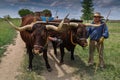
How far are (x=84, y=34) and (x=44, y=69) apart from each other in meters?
1.98

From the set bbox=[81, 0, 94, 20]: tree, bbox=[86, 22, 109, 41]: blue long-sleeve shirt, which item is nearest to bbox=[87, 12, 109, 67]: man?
bbox=[86, 22, 109, 41]: blue long-sleeve shirt

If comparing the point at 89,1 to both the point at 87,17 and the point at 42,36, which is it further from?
the point at 42,36

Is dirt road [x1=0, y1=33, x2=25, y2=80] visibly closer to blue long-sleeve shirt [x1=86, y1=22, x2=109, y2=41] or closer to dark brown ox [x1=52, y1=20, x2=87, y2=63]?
dark brown ox [x1=52, y1=20, x2=87, y2=63]

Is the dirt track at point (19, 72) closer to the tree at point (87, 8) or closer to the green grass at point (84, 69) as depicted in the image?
the green grass at point (84, 69)

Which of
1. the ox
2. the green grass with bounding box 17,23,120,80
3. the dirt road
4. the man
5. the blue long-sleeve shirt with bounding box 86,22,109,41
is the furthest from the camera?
the blue long-sleeve shirt with bounding box 86,22,109,41

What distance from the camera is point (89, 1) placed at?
77.3m

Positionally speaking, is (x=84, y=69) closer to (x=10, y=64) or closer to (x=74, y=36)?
(x=74, y=36)

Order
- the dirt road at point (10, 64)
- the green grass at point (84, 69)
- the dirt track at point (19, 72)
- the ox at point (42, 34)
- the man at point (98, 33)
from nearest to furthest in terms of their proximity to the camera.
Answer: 1. the ox at point (42, 34)
2. the green grass at point (84, 69)
3. the dirt track at point (19, 72)
4. the dirt road at point (10, 64)
5. the man at point (98, 33)

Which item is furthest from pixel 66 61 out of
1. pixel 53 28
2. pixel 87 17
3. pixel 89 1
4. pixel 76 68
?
pixel 89 1

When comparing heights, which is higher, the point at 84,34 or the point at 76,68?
the point at 84,34

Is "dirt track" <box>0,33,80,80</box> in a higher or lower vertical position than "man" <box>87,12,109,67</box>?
lower

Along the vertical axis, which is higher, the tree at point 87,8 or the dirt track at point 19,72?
the dirt track at point 19,72

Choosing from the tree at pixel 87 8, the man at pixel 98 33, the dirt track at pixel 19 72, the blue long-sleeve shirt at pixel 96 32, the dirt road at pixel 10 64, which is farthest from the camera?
the tree at pixel 87 8

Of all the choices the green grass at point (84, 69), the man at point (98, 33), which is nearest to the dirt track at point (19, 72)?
the green grass at point (84, 69)
